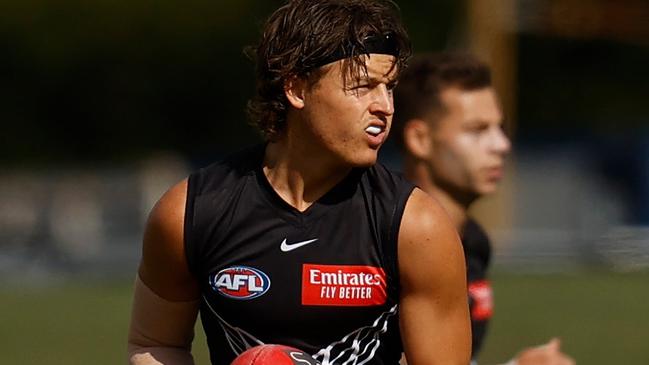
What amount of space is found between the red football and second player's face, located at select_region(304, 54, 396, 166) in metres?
0.63

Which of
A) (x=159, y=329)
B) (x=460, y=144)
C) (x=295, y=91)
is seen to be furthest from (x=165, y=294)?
(x=460, y=144)

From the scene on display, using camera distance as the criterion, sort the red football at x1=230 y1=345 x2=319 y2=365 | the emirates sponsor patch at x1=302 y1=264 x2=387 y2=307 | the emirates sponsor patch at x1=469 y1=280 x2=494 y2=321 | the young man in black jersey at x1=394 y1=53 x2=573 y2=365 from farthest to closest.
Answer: the young man in black jersey at x1=394 y1=53 x2=573 y2=365 < the emirates sponsor patch at x1=469 y1=280 x2=494 y2=321 < the emirates sponsor patch at x1=302 y1=264 x2=387 y2=307 < the red football at x1=230 y1=345 x2=319 y2=365

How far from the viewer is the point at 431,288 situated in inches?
193

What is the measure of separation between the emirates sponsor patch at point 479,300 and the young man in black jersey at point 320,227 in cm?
124

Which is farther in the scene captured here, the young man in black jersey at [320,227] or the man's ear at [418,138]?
the man's ear at [418,138]

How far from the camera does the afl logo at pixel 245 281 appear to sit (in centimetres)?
500

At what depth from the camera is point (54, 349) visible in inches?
545

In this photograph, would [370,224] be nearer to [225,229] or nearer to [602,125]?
[225,229]

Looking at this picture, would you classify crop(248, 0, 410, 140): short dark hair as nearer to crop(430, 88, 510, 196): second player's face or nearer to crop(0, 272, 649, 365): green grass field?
crop(430, 88, 510, 196): second player's face

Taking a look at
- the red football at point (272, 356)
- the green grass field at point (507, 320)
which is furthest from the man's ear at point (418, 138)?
the green grass field at point (507, 320)

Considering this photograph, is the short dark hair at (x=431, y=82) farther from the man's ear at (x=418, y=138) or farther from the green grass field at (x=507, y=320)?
the green grass field at (x=507, y=320)

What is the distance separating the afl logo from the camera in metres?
5.00

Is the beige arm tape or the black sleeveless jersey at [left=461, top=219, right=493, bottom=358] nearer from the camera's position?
the beige arm tape

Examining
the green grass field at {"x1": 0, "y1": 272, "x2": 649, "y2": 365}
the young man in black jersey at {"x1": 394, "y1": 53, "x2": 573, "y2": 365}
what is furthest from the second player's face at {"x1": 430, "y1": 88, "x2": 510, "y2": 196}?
the green grass field at {"x1": 0, "y1": 272, "x2": 649, "y2": 365}
